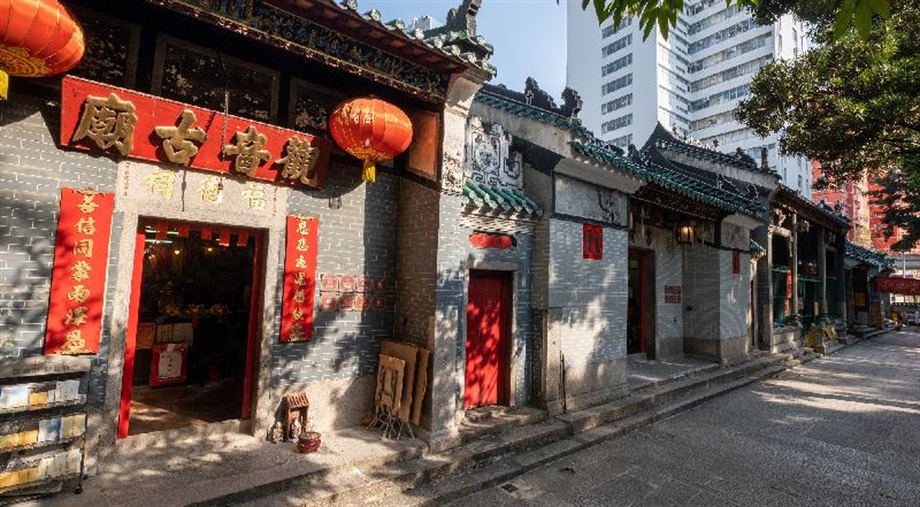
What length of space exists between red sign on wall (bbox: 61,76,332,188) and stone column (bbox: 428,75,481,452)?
5.23ft

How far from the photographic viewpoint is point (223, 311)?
29.6 feet

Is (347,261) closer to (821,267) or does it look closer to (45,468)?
(45,468)

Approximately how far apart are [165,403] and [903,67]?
42.4ft

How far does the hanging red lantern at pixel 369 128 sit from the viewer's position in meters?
5.24

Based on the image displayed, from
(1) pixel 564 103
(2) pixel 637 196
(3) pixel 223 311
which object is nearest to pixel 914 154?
(2) pixel 637 196

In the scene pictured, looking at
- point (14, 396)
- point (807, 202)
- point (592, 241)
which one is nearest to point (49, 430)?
point (14, 396)

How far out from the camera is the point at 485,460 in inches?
231

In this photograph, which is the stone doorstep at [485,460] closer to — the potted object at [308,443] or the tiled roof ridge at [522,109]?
the potted object at [308,443]

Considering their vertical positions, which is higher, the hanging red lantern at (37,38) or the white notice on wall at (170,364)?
the hanging red lantern at (37,38)

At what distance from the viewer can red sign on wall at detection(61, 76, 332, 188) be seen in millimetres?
4383

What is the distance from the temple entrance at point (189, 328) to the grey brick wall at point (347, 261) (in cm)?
62

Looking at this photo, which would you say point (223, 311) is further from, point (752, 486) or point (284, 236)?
point (752, 486)

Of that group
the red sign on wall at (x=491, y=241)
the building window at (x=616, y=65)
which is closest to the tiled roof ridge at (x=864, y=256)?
the red sign on wall at (x=491, y=241)

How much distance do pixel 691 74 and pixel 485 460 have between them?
58979 millimetres
